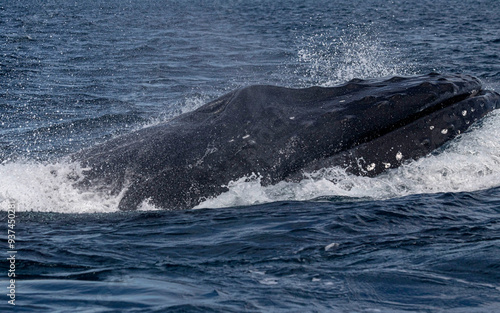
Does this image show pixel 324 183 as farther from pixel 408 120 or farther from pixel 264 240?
pixel 264 240

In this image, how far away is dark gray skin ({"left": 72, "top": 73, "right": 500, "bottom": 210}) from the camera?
7.04m

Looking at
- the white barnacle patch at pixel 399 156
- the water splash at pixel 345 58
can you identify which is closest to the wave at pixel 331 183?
the white barnacle patch at pixel 399 156

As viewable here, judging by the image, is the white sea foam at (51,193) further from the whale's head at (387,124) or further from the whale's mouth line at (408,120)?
the whale's mouth line at (408,120)

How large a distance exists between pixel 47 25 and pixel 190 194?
3266 cm

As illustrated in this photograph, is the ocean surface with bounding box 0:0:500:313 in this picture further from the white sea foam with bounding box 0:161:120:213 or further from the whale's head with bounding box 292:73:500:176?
the whale's head with bounding box 292:73:500:176

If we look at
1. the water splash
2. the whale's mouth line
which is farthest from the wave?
the water splash

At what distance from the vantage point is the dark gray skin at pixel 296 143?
7.04m

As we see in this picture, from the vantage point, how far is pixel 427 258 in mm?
5359

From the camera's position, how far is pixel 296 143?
7.05m

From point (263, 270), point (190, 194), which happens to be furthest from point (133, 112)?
point (263, 270)

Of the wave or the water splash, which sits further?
the water splash

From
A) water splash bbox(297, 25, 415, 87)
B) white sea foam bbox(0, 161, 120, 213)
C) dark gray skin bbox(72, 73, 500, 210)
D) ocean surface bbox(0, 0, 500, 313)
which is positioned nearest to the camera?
ocean surface bbox(0, 0, 500, 313)

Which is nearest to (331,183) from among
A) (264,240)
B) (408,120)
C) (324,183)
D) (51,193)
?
(324,183)

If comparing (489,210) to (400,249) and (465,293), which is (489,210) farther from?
(465,293)
